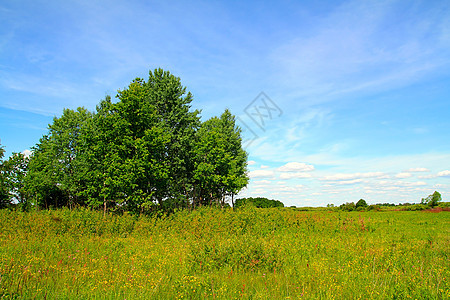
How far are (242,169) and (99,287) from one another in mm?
33033

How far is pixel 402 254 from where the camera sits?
909cm

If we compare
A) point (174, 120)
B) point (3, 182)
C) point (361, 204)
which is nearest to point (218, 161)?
point (174, 120)

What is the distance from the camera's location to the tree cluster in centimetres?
2131

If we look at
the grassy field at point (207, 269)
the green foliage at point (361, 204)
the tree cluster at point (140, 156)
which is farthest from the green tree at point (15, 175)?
the green foliage at point (361, 204)

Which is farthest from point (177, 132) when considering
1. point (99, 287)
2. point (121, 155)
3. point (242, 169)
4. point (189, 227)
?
point (99, 287)

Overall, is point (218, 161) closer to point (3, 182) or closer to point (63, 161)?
point (63, 161)

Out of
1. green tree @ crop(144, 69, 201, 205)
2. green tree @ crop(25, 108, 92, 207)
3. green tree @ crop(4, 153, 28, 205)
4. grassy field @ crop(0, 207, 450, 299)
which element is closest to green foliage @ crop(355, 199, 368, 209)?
green tree @ crop(144, 69, 201, 205)

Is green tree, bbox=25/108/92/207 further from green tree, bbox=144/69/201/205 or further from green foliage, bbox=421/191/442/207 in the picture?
green foliage, bbox=421/191/442/207

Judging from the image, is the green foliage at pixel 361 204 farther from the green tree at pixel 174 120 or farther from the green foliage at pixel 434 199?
the green tree at pixel 174 120

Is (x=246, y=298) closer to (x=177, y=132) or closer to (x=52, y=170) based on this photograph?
(x=177, y=132)

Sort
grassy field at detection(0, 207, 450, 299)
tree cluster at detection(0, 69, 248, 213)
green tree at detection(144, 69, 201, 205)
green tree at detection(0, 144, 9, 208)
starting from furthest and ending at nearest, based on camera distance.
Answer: green tree at detection(0, 144, 9, 208) < green tree at detection(144, 69, 201, 205) < tree cluster at detection(0, 69, 248, 213) < grassy field at detection(0, 207, 450, 299)

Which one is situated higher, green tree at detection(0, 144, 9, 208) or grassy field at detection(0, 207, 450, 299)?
green tree at detection(0, 144, 9, 208)

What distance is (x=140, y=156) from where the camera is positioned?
2102 centimetres

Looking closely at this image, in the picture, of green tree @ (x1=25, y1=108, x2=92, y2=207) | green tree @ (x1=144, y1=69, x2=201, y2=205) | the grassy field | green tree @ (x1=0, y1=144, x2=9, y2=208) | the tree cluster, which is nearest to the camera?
the grassy field
